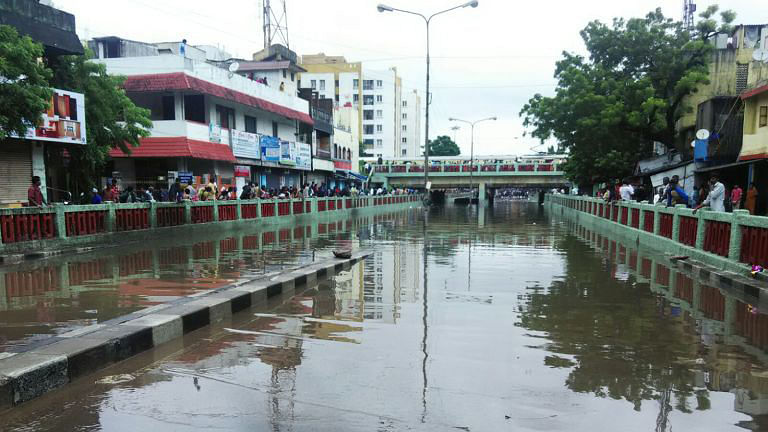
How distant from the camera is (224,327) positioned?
5895 millimetres

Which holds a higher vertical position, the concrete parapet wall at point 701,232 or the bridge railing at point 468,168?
the bridge railing at point 468,168

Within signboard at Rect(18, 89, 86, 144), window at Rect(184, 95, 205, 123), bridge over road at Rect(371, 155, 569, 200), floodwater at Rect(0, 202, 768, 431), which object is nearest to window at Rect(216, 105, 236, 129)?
window at Rect(184, 95, 205, 123)

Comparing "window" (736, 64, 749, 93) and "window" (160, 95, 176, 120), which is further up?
"window" (736, 64, 749, 93)

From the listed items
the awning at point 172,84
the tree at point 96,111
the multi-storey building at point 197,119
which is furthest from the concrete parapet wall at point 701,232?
the awning at point 172,84

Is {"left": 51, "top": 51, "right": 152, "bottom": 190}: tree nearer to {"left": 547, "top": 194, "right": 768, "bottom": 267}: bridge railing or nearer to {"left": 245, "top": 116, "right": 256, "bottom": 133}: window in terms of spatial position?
{"left": 245, "top": 116, "right": 256, "bottom": 133}: window

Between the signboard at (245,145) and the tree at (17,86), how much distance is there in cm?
1744

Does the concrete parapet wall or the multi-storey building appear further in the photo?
the multi-storey building

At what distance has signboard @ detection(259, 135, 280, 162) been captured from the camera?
1297 inches

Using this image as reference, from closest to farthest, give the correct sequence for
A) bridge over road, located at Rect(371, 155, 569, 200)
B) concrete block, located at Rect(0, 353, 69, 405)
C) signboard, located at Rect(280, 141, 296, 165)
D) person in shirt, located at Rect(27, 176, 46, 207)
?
1. concrete block, located at Rect(0, 353, 69, 405)
2. person in shirt, located at Rect(27, 176, 46, 207)
3. signboard, located at Rect(280, 141, 296, 165)
4. bridge over road, located at Rect(371, 155, 569, 200)

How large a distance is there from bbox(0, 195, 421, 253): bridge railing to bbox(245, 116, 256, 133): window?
9.15 metres

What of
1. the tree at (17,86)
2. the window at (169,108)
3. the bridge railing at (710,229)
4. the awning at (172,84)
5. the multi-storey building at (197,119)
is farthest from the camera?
the window at (169,108)

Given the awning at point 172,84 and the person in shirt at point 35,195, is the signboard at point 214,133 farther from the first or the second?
the person in shirt at point 35,195

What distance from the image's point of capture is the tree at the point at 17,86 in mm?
11555

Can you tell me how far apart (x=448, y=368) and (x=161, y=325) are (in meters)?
2.77
